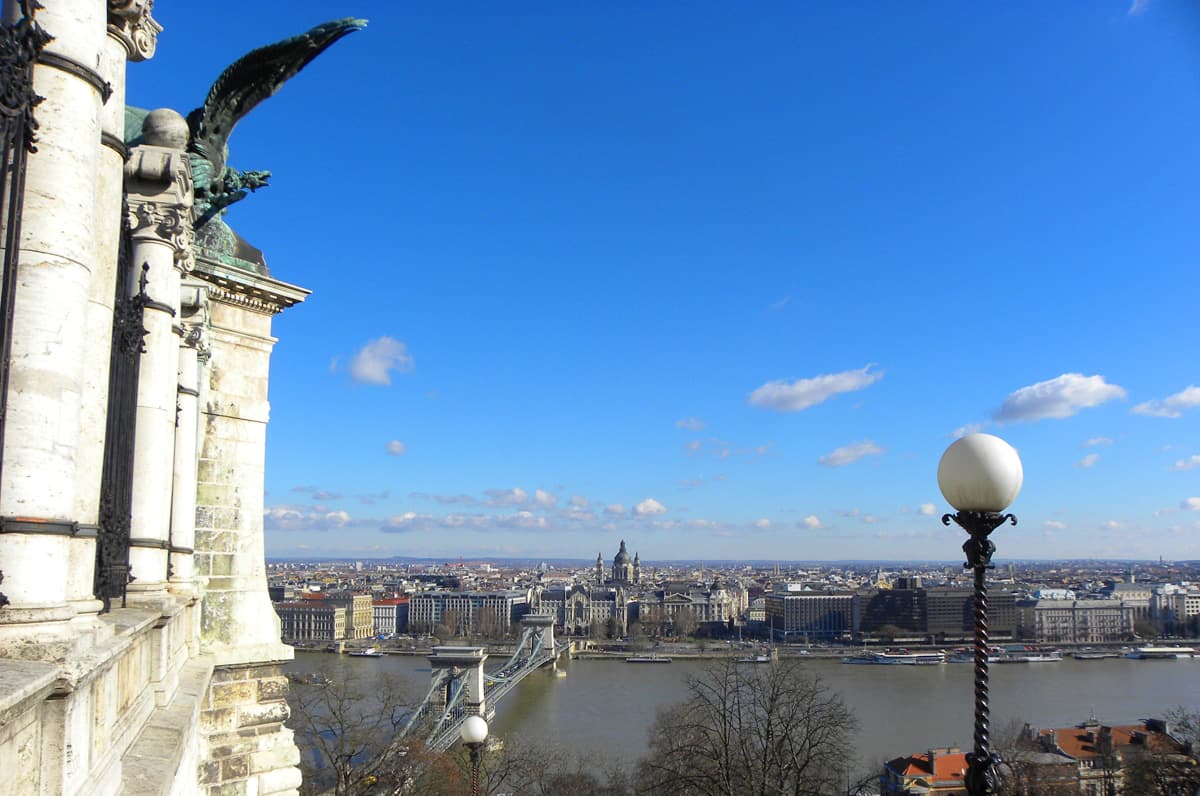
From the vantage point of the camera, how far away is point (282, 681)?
5305 millimetres

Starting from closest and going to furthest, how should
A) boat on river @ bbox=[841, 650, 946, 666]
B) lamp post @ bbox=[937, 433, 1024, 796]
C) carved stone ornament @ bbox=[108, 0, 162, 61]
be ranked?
carved stone ornament @ bbox=[108, 0, 162, 61] < lamp post @ bbox=[937, 433, 1024, 796] < boat on river @ bbox=[841, 650, 946, 666]

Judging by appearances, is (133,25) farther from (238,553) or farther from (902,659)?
(902,659)

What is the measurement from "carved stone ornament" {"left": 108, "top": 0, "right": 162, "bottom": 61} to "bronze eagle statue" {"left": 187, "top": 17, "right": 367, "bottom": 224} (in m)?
1.42

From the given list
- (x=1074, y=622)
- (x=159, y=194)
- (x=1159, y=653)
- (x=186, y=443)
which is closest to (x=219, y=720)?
(x=186, y=443)

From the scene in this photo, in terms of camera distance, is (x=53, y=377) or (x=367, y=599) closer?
(x=53, y=377)

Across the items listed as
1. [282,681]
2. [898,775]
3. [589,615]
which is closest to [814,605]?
[589,615]

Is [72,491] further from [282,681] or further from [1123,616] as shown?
[1123,616]

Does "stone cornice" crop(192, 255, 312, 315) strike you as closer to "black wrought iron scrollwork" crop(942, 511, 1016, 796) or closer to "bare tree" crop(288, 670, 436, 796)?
"black wrought iron scrollwork" crop(942, 511, 1016, 796)

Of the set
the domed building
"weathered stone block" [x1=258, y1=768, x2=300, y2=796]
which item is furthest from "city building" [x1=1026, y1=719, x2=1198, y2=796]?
the domed building

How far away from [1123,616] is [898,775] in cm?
7718

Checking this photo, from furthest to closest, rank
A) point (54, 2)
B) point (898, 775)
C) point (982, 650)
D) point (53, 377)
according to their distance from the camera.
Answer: point (898, 775), point (982, 650), point (54, 2), point (53, 377)

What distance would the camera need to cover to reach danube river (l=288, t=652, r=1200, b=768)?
105 ft

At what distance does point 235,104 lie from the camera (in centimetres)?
470

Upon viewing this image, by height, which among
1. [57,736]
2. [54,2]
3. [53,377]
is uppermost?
[54,2]
